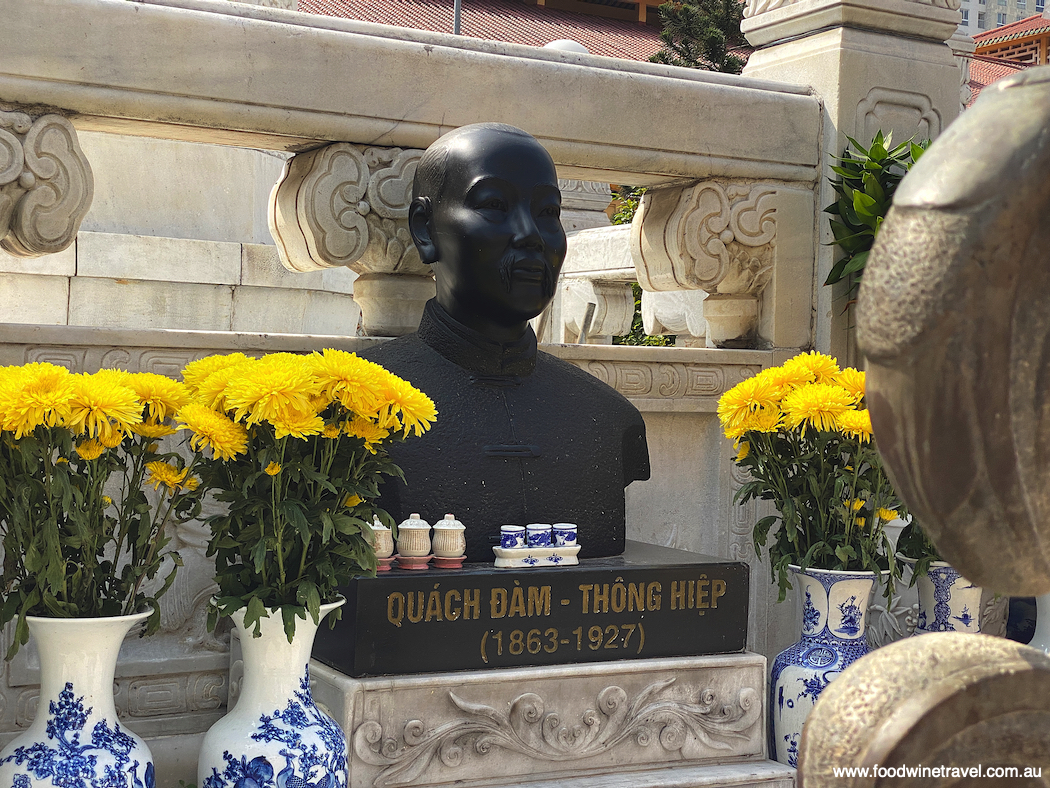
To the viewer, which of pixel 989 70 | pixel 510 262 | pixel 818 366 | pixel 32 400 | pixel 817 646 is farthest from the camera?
pixel 989 70

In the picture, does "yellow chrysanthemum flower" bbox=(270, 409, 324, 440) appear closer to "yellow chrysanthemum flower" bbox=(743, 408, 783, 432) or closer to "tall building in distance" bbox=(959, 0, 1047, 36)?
"yellow chrysanthemum flower" bbox=(743, 408, 783, 432)

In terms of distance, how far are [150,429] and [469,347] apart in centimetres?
100

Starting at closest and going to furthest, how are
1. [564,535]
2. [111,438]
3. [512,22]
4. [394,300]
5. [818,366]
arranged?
1. [111,438]
2. [564,535]
3. [818,366]
4. [394,300]
5. [512,22]

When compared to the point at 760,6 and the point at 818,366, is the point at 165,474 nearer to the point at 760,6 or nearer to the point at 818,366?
the point at 818,366

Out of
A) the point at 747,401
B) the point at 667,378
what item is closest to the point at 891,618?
the point at 667,378

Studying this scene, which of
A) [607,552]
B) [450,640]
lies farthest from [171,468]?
[607,552]

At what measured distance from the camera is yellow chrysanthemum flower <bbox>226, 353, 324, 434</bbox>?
2.31 meters

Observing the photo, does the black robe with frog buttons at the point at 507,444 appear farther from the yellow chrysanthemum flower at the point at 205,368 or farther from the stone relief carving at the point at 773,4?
the stone relief carving at the point at 773,4

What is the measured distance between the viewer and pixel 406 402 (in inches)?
96.3

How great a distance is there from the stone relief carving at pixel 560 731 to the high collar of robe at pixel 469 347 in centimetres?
87

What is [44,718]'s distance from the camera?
2.28 m

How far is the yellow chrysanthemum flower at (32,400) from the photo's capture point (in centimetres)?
220

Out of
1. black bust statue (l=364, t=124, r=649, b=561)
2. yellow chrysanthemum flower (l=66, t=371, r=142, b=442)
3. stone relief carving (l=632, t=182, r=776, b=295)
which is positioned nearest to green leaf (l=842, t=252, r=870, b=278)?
stone relief carving (l=632, t=182, r=776, b=295)

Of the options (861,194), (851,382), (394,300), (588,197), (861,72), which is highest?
(588,197)
